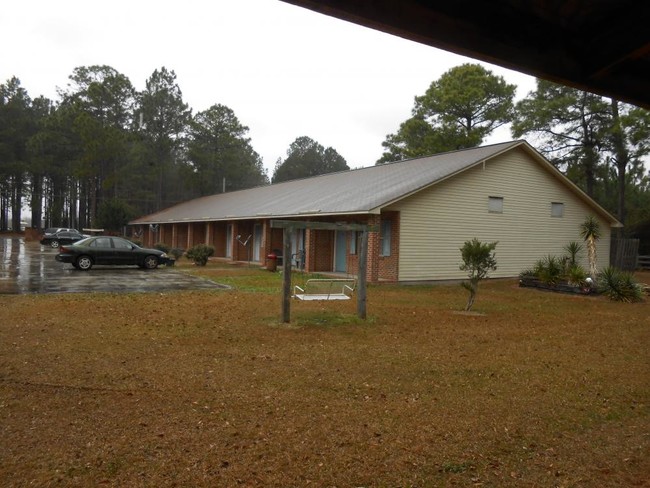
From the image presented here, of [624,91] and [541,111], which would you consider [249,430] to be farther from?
[541,111]

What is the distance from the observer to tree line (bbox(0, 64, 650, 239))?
43094 millimetres

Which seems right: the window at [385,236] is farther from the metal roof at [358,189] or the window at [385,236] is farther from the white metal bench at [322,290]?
the white metal bench at [322,290]

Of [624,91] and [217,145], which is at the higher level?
[217,145]

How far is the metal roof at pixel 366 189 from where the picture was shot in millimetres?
18469

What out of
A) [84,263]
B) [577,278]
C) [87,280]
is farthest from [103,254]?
[577,278]

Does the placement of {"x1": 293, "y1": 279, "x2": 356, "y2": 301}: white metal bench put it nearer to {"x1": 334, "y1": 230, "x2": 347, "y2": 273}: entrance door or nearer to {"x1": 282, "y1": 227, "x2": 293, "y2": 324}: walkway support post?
{"x1": 282, "y1": 227, "x2": 293, "y2": 324}: walkway support post

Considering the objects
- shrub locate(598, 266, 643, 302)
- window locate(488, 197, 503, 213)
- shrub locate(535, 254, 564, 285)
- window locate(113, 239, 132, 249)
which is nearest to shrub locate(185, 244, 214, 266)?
window locate(113, 239, 132, 249)

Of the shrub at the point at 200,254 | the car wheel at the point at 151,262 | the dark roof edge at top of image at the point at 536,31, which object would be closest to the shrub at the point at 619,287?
the dark roof edge at top of image at the point at 536,31

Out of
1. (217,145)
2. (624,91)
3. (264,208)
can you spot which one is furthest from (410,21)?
(217,145)

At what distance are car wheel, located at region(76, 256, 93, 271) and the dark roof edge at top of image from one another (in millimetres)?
20468

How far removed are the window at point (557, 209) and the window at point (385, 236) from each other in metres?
8.90

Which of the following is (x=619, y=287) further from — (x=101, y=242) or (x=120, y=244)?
(x=101, y=242)

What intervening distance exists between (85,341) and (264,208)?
61.5 feet

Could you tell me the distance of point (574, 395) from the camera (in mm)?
5633
